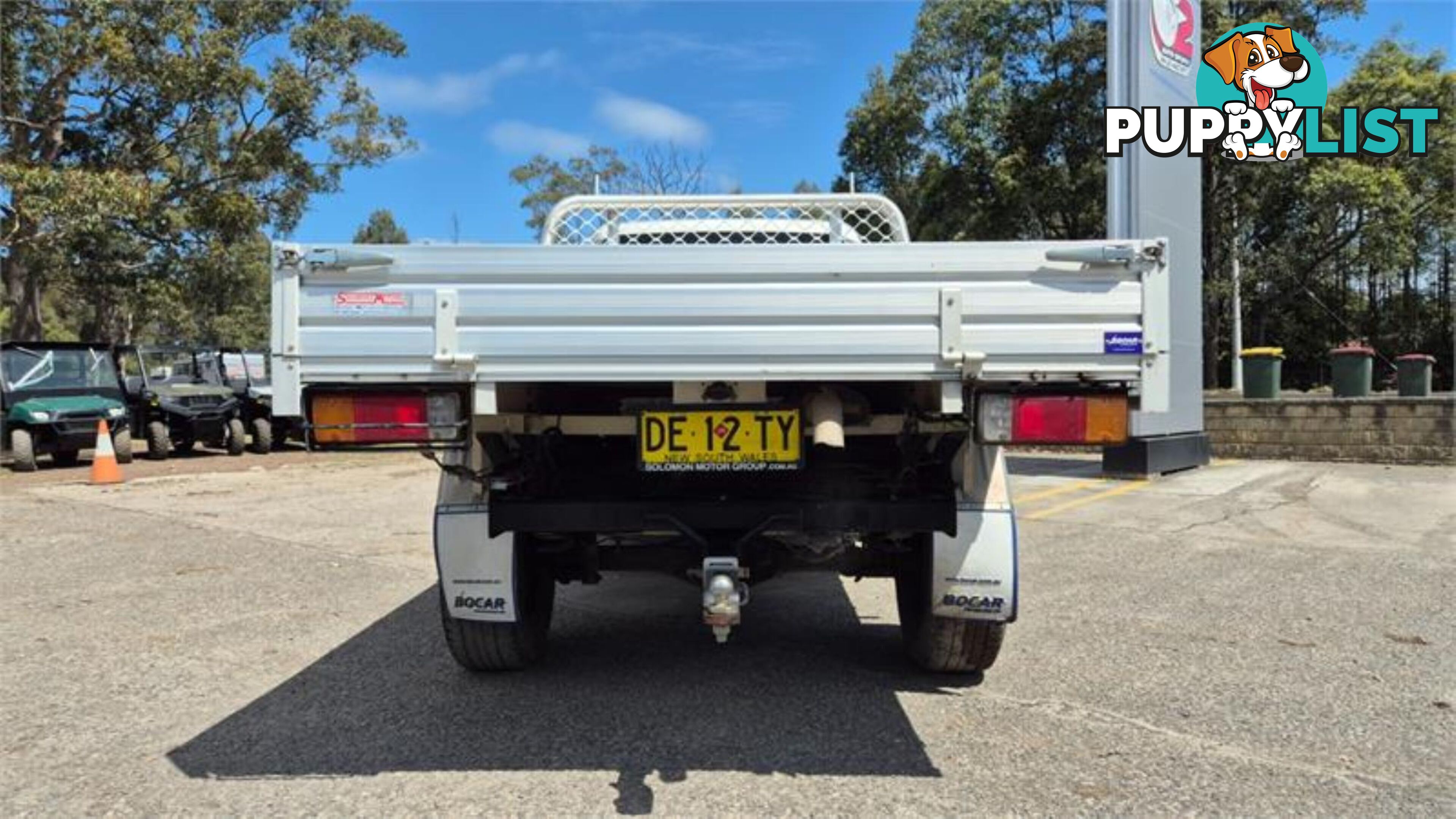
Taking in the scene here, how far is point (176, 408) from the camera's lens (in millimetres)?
16422

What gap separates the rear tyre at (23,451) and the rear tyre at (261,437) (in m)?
3.56

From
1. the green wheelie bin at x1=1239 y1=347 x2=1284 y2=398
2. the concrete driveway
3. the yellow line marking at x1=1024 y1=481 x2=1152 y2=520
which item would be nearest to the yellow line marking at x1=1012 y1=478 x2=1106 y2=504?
the yellow line marking at x1=1024 y1=481 x2=1152 y2=520

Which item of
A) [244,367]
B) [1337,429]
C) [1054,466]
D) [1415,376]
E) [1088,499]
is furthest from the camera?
[244,367]

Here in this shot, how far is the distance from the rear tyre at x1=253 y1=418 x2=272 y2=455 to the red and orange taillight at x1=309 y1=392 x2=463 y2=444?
16.1m

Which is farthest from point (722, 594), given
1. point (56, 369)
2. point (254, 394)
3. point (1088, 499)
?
point (254, 394)

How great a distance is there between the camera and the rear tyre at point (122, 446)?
14.9 meters

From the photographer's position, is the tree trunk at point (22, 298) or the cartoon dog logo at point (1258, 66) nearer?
the cartoon dog logo at point (1258, 66)

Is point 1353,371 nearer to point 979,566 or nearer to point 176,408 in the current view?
point 979,566

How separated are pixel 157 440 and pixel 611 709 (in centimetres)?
1525

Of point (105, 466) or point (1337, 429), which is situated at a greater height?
point (1337, 429)

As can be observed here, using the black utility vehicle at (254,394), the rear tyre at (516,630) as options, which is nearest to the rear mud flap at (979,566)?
the rear tyre at (516,630)

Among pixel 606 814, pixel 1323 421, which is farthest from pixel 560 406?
pixel 1323 421

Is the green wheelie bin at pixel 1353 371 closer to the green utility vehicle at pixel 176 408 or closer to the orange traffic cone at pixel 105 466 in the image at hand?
the orange traffic cone at pixel 105 466

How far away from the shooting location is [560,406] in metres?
3.79
